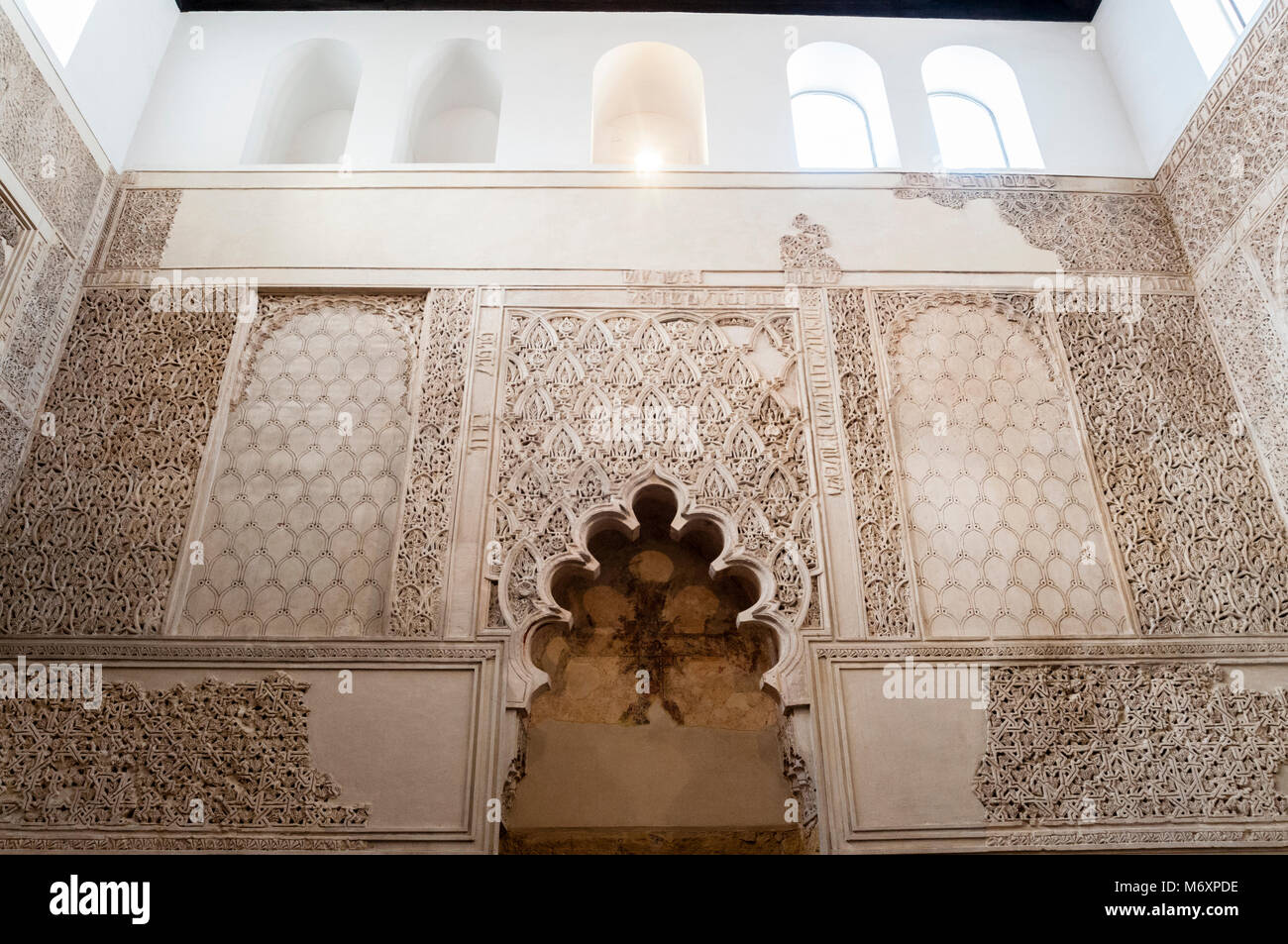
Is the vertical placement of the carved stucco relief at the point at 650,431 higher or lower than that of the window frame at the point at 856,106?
lower

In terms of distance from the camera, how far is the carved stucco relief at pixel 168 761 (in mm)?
3203

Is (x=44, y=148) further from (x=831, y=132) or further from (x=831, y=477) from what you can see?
(x=831, y=132)

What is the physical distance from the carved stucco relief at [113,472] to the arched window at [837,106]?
3.38 metres

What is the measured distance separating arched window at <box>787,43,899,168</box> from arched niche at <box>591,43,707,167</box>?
1.96ft

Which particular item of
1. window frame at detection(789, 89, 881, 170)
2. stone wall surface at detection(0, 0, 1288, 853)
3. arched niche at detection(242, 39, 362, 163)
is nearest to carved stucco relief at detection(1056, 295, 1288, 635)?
stone wall surface at detection(0, 0, 1288, 853)

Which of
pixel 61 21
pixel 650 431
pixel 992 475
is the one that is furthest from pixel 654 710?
pixel 61 21

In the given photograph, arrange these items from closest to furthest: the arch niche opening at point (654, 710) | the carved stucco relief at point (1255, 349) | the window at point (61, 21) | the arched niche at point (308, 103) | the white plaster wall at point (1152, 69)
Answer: the arch niche opening at point (654, 710) → the carved stucco relief at point (1255, 349) → the window at point (61, 21) → the white plaster wall at point (1152, 69) → the arched niche at point (308, 103)

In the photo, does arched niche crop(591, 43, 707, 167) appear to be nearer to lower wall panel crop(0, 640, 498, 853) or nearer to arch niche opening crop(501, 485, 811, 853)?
arch niche opening crop(501, 485, 811, 853)

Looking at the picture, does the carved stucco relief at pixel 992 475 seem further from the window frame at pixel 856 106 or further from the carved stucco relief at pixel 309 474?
the carved stucco relief at pixel 309 474

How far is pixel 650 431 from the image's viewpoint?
4016mm

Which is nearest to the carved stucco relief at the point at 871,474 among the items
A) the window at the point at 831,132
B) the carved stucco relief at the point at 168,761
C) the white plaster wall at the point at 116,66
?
the window at the point at 831,132

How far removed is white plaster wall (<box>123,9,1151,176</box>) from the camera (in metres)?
4.86
